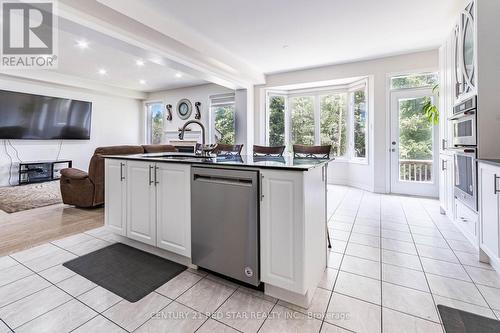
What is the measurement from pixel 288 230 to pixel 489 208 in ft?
5.57

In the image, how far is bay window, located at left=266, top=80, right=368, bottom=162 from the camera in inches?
218

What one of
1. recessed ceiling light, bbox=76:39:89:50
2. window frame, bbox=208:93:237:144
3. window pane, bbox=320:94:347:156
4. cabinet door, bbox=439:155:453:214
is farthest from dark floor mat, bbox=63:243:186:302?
window frame, bbox=208:93:237:144

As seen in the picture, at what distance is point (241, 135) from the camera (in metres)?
6.07

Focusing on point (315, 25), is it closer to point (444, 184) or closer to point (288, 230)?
point (444, 184)

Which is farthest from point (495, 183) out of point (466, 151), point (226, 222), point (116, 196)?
point (116, 196)

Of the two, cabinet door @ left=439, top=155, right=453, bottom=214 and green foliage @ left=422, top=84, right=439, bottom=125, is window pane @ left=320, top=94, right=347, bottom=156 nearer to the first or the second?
green foliage @ left=422, top=84, right=439, bottom=125

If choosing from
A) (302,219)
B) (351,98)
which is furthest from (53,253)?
(351,98)

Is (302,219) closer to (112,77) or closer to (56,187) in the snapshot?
(56,187)

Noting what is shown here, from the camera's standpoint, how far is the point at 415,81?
4617mm

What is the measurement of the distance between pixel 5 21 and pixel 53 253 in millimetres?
3663

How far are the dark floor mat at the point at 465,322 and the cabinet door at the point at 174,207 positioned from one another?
178 cm

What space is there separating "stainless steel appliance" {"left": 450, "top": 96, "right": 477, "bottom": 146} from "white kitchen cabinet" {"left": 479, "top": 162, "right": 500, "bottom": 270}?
44cm

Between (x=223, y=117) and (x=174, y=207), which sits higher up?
(x=223, y=117)

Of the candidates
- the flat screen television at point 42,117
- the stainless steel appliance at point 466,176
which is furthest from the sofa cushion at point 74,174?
the stainless steel appliance at point 466,176
